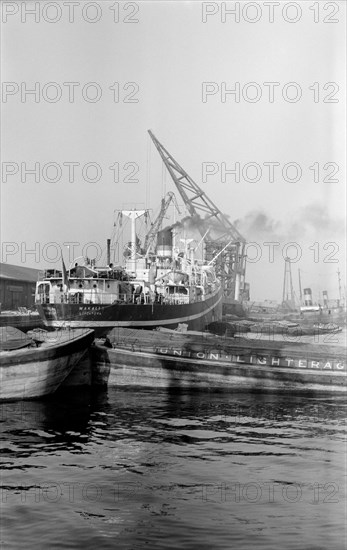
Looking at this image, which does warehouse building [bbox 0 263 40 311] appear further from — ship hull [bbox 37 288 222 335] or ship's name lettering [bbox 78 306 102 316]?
ship's name lettering [bbox 78 306 102 316]

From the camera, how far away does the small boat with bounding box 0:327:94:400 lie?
74.6 ft

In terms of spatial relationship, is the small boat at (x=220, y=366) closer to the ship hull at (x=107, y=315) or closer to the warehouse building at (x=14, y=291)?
the ship hull at (x=107, y=315)

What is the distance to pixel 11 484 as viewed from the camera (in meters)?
13.3

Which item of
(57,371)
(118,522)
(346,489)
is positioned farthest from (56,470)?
(57,371)

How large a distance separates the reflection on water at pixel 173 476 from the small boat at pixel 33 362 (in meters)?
0.81

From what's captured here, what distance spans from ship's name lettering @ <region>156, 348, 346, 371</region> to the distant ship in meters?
12.4

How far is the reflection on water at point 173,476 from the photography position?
422 inches

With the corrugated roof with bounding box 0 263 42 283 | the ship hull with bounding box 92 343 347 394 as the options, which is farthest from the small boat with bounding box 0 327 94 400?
the corrugated roof with bounding box 0 263 42 283

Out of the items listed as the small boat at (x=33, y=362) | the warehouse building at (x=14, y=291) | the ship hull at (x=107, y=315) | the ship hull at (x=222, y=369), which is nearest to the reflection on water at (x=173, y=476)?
the small boat at (x=33, y=362)

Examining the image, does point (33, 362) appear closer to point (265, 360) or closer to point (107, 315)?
point (265, 360)

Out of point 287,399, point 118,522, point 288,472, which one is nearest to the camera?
point 118,522

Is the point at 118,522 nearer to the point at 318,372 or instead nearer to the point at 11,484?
the point at 11,484

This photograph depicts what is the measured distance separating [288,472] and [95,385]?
14.1 metres

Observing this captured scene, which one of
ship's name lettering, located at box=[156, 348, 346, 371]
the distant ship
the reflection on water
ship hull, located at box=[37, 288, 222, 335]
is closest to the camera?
the reflection on water
